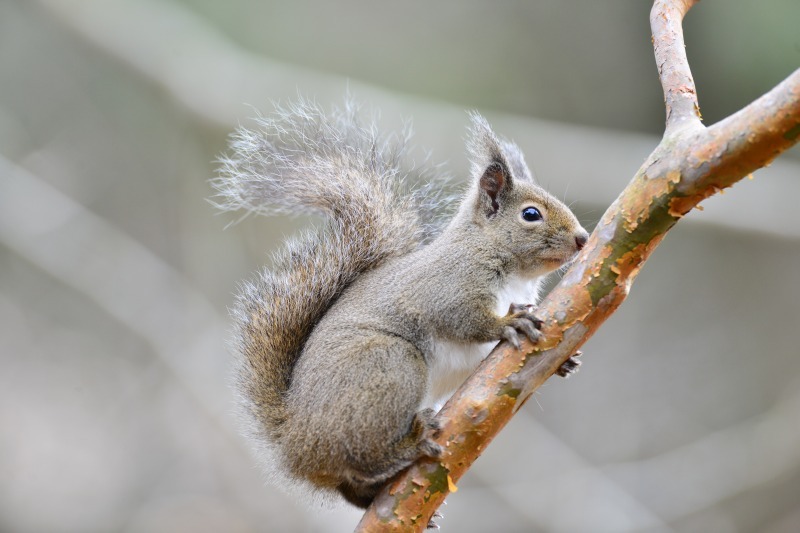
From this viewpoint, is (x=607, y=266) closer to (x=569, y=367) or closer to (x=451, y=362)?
(x=569, y=367)

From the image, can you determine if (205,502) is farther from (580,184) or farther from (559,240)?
(559,240)

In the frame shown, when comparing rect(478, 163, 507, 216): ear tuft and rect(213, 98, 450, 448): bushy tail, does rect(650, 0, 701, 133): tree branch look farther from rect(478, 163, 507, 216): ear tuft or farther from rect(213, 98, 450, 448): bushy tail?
rect(213, 98, 450, 448): bushy tail

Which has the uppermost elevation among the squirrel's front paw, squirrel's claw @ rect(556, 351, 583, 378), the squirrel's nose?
the squirrel's nose

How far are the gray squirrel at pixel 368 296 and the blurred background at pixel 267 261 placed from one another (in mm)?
2227

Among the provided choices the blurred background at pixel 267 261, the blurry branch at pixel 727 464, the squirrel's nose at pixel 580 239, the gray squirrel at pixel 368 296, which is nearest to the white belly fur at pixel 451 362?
the gray squirrel at pixel 368 296

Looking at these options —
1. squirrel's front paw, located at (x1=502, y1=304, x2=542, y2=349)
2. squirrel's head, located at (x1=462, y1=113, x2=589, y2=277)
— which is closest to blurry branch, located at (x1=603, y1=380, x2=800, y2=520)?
squirrel's head, located at (x1=462, y1=113, x2=589, y2=277)

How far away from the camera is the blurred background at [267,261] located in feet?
15.2

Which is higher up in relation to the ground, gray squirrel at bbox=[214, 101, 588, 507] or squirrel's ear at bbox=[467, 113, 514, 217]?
squirrel's ear at bbox=[467, 113, 514, 217]

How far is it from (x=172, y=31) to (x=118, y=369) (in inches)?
87.8

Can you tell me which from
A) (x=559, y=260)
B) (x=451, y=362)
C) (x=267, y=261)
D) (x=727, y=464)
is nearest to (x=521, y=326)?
(x=451, y=362)

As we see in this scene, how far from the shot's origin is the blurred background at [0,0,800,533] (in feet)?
15.2

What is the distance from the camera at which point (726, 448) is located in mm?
4578

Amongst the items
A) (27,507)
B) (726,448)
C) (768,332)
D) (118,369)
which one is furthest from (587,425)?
(27,507)

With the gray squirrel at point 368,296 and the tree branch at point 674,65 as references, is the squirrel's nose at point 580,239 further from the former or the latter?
the tree branch at point 674,65
